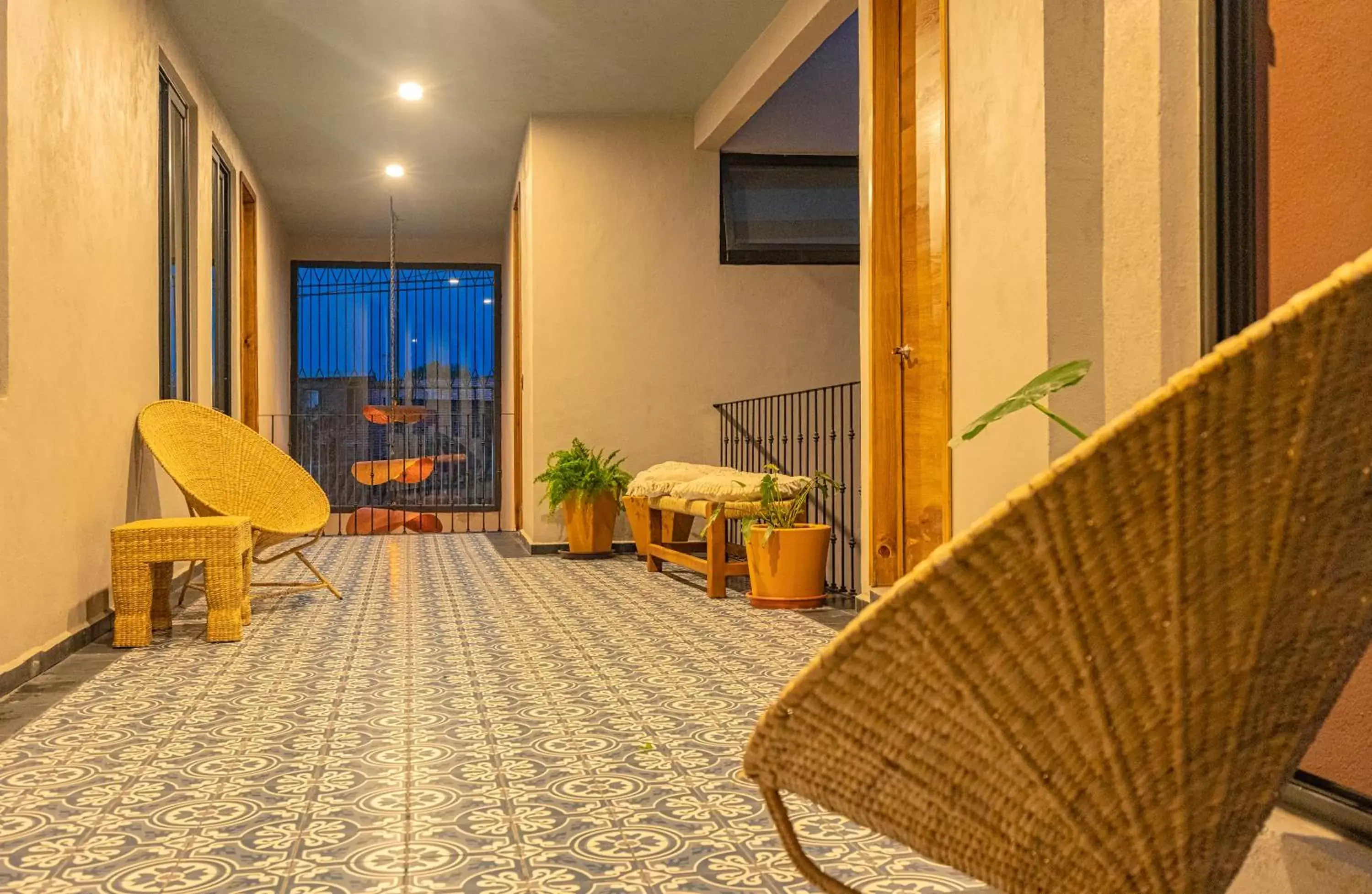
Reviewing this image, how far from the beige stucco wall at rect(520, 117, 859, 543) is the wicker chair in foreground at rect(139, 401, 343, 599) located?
235cm

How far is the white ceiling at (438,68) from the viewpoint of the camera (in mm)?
5590

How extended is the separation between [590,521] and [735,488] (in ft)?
7.38

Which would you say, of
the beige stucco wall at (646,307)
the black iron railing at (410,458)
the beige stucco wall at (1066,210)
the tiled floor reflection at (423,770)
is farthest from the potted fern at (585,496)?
the black iron railing at (410,458)

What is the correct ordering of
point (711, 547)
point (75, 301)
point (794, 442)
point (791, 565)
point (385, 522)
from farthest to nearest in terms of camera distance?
point (385, 522) → point (794, 442) → point (711, 547) → point (791, 565) → point (75, 301)

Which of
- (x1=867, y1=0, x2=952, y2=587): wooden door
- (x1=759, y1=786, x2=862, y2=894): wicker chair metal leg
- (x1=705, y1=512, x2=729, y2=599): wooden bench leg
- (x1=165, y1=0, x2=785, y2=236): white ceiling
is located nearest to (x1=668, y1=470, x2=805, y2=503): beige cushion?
(x1=705, y1=512, x2=729, y2=599): wooden bench leg

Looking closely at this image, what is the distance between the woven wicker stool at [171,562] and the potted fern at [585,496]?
2.95m

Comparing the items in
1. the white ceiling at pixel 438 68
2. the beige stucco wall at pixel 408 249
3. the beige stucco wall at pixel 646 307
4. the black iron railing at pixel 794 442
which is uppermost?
the white ceiling at pixel 438 68

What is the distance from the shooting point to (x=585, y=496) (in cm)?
699

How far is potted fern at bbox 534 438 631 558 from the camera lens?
6969 mm

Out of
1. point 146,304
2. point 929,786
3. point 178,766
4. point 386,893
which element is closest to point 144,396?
point 146,304

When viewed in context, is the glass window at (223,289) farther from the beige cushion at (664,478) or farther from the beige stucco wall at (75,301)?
the beige cushion at (664,478)

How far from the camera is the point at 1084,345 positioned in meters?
2.62

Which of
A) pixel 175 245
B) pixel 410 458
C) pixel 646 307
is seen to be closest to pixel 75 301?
pixel 175 245

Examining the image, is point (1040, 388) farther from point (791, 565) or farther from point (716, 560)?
point (716, 560)
